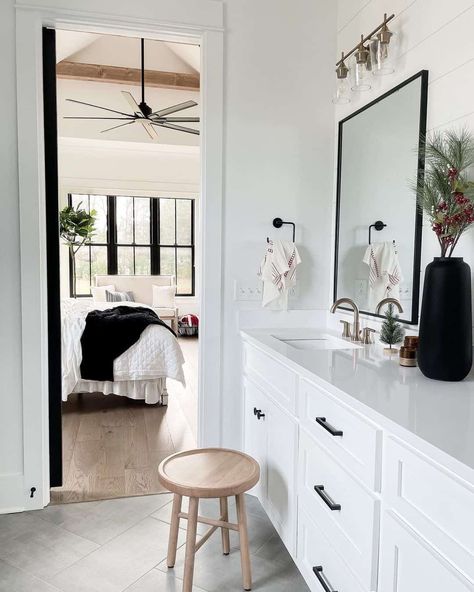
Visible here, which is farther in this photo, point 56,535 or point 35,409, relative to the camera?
point 35,409

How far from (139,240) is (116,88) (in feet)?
8.31

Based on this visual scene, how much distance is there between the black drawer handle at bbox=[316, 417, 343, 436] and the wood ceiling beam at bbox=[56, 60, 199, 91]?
18.2 ft

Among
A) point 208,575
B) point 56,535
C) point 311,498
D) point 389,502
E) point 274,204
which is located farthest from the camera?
point 274,204

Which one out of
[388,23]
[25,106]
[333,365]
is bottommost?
[333,365]

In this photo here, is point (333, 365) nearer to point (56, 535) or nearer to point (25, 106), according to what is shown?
point (56, 535)

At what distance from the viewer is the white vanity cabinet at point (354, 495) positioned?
938mm

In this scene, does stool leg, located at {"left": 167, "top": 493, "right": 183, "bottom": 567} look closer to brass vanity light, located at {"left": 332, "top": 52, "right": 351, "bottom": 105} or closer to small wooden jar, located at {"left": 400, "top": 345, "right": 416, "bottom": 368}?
small wooden jar, located at {"left": 400, "top": 345, "right": 416, "bottom": 368}

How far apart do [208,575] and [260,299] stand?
4.32ft

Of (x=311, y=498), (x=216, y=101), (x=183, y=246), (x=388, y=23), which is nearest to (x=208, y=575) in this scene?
(x=311, y=498)

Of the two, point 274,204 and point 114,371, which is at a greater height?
point 274,204

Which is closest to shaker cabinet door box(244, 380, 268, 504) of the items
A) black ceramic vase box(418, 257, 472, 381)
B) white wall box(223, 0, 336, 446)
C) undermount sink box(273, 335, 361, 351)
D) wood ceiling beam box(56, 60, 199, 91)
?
white wall box(223, 0, 336, 446)

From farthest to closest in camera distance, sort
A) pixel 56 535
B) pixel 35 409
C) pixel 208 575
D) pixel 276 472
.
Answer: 1. pixel 35 409
2. pixel 56 535
3. pixel 276 472
4. pixel 208 575

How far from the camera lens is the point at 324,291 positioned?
2.70 m

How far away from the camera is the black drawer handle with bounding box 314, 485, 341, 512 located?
4.66ft
